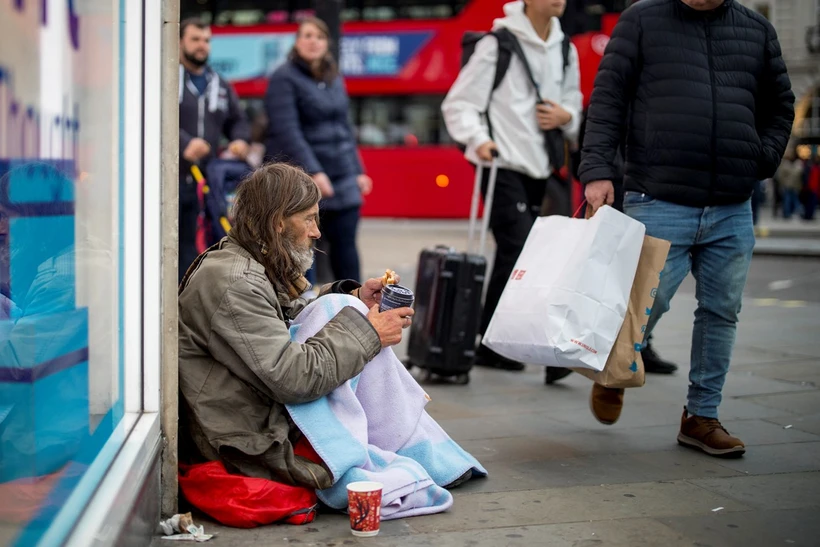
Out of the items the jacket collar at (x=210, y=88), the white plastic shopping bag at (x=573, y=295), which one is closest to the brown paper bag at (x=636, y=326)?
the white plastic shopping bag at (x=573, y=295)

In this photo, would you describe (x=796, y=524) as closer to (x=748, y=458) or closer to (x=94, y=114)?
(x=748, y=458)

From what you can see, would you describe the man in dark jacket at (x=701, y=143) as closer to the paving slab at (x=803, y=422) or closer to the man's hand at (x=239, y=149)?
the paving slab at (x=803, y=422)

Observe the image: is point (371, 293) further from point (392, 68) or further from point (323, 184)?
point (392, 68)

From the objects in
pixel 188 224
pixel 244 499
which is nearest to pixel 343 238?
pixel 188 224

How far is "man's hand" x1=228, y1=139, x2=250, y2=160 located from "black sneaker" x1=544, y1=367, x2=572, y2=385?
2464 mm

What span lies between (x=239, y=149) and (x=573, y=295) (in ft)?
11.3

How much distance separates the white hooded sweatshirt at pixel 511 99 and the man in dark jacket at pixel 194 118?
1634 millimetres

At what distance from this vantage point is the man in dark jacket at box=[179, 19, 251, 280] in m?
6.54

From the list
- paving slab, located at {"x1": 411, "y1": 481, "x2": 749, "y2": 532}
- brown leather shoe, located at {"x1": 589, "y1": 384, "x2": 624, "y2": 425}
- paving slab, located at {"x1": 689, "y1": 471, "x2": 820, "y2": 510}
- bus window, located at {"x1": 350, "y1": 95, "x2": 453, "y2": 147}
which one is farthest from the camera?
bus window, located at {"x1": 350, "y1": 95, "x2": 453, "y2": 147}

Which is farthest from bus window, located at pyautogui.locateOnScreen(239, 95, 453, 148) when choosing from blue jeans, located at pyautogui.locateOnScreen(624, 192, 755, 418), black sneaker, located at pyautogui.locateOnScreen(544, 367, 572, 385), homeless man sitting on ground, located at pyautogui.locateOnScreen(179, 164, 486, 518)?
homeless man sitting on ground, located at pyautogui.locateOnScreen(179, 164, 486, 518)

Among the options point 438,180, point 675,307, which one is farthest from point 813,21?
point 675,307

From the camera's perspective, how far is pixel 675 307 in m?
9.15

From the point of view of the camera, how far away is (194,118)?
6.65 metres

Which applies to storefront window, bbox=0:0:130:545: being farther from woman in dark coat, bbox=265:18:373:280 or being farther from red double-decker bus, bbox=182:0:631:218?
red double-decker bus, bbox=182:0:631:218
